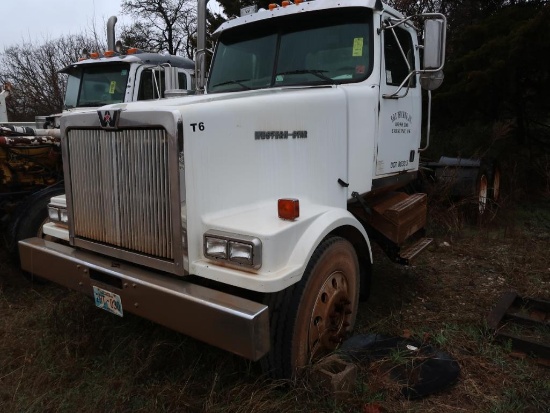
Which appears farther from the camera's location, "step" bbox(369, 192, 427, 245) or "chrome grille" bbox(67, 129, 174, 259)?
"step" bbox(369, 192, 427, 245)

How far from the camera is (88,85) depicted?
7980mm

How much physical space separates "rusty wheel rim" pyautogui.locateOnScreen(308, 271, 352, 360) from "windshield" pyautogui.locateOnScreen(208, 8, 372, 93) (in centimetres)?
167

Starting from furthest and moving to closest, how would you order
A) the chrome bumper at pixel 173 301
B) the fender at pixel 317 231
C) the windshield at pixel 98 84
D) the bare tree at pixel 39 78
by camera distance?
the bare tree at pixel 39 78
the windshield at pixel 98 84
the fender at pixel 317 231
the chrome bumper at pixel 173 301

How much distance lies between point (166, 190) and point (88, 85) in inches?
247

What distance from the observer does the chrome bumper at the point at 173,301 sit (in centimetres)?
235

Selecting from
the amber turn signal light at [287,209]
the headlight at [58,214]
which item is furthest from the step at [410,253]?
the headlight at [58,214]

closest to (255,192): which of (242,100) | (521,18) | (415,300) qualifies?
(242,100)

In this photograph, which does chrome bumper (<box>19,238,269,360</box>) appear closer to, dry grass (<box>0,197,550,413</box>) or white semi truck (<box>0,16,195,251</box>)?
dry grass (<box>0,197,550,413</box>)

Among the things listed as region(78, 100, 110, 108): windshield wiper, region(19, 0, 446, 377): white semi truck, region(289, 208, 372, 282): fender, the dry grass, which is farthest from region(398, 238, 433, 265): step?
region(78, 100, 110, 108): windshield wiper

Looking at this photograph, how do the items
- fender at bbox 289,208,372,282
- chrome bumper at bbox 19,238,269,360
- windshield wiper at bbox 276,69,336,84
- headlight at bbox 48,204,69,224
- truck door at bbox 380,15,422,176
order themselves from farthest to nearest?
truck door at bbox 380,15,422,176
windshield wiper at bbox 276,69,336,84
headlight at bbox 48,204,69,224
fender at bbox 289,208,372,282
chrome bumper at bbox 19,238,269,360

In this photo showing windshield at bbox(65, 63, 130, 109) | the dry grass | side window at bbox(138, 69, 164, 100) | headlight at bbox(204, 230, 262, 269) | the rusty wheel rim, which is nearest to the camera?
headlight at bbox(204, 230, 262, 269)

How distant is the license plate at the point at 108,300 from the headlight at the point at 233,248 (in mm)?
691

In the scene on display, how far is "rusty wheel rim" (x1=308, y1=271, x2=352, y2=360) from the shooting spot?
298 centimetres

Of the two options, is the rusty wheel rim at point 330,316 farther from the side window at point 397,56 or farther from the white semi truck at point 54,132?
the side window at point 397,56
